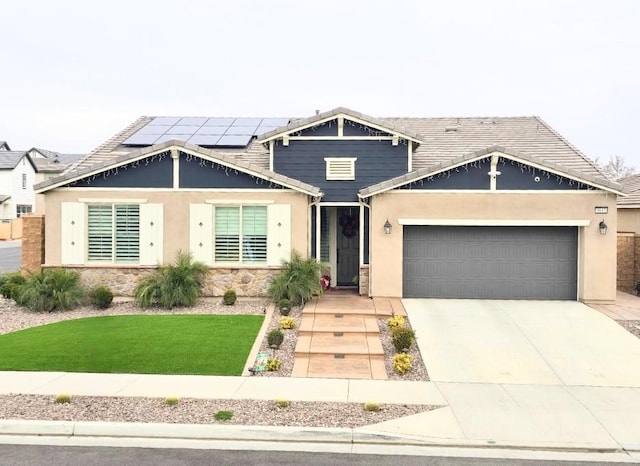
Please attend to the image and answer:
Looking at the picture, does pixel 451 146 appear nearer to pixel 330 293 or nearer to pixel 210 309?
pixel 330 293

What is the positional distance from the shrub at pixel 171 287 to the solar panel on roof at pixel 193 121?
7.51 meters

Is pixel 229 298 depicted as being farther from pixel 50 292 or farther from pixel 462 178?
pixel 462 178

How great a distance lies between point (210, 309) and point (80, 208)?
4.65 metres

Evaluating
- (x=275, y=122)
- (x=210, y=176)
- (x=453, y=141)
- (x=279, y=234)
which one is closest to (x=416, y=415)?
(x=279, y=234)

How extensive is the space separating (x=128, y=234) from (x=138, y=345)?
4850mm

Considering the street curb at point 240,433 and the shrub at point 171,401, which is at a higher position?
the shrub at point 171,401

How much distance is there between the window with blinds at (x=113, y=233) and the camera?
48.2 feet

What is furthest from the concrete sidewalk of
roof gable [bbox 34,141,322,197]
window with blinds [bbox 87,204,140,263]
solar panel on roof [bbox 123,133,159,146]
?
solar panel on roof [bbox 123,133,159,146]

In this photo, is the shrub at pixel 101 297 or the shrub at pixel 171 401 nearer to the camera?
the shrub at pixel 171 401

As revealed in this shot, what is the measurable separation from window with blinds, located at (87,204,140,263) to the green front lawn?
2432 millimetres

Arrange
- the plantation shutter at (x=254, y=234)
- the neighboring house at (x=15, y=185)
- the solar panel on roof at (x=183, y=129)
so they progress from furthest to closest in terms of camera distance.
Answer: the neighboring house at (x=15, y=185), the solar panel on roof at (x=183, y=129), the plantation shutter at (x=254, y=234)

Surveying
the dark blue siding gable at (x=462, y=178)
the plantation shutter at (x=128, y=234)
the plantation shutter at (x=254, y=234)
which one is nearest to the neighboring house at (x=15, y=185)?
the plantation shutter at (x=128, y=234)

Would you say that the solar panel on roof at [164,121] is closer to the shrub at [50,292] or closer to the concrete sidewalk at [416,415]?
the shrub at [50,292]

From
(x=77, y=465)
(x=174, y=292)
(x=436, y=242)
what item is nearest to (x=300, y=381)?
(x=77, y=465)
